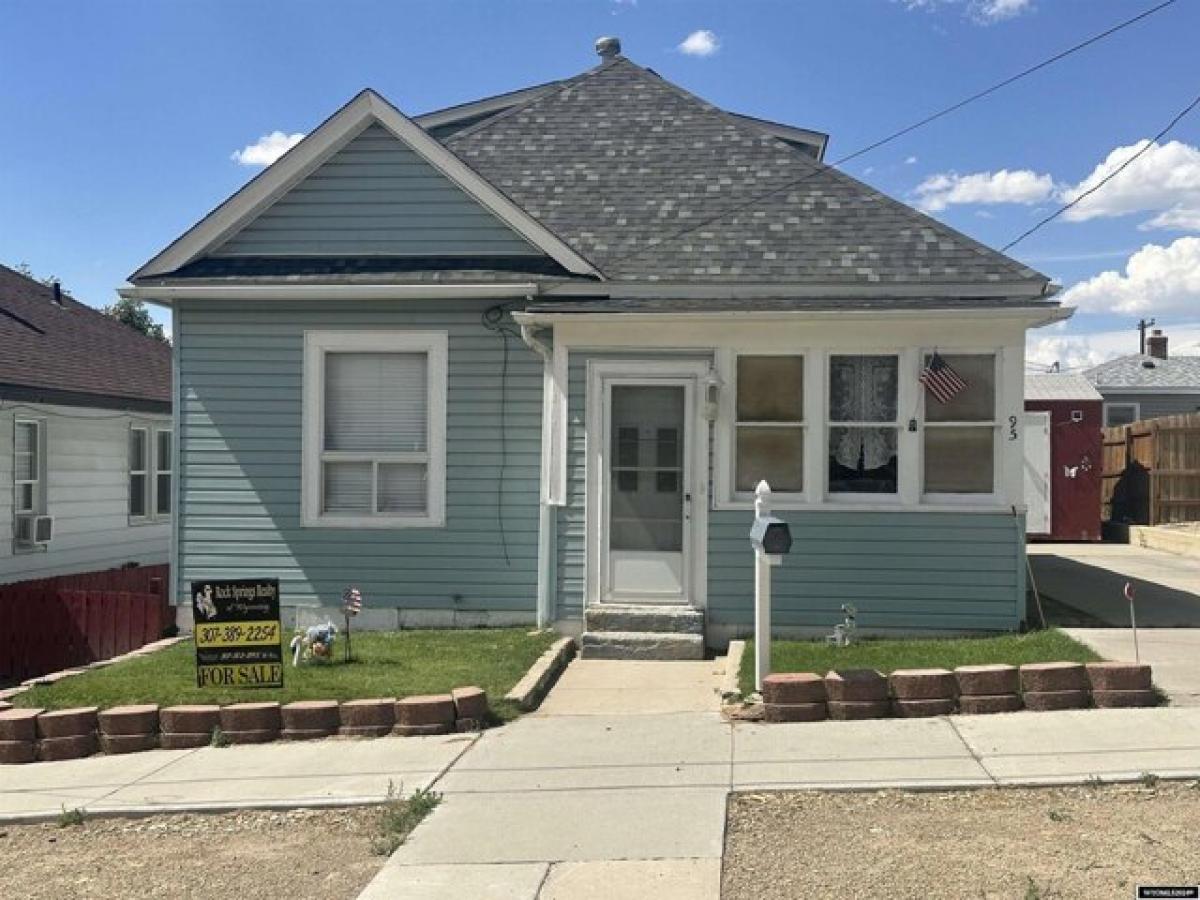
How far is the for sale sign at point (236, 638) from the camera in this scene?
7.72m

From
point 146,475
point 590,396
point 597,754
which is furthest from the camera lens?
point 146,475

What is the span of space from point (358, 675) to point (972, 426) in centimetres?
559

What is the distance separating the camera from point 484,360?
10.1m

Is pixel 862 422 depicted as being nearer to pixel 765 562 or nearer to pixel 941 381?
pixel 941 381

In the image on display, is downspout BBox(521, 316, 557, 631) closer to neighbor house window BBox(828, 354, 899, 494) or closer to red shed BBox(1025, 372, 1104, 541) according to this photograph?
neighbor house window BBox(828, 354, 899, 494)

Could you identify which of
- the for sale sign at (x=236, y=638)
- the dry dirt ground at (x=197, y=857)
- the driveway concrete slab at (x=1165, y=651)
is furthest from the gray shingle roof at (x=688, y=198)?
the dry dirt ground at (x=197, y=857)

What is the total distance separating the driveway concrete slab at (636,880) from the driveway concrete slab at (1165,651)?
3.95 m

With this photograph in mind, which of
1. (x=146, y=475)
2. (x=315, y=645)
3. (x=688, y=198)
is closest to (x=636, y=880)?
(x=315, y=645)

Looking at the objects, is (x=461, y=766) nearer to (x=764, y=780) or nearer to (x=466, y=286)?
(x=764, y=780)

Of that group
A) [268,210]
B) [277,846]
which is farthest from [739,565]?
[268,210]

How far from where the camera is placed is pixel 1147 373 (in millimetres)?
29906

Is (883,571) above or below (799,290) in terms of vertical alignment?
below

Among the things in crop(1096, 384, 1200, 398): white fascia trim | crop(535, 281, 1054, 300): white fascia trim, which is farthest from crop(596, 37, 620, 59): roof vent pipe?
crop(1096, 384, 1200, 398): white fascia trim

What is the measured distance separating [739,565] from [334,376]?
4.28 meters
